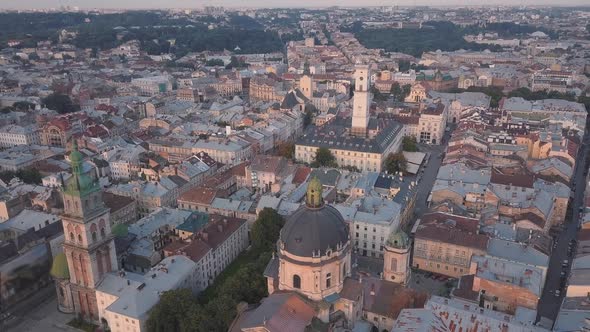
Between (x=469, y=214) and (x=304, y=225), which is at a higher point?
(x=304, y=225)

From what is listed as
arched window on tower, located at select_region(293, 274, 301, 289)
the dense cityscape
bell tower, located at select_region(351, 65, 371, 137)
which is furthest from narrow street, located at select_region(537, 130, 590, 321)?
bell tower, located at select_region(351, 65, 371, 137)

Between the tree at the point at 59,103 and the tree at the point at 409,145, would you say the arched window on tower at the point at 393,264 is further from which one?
the tree at the point at 59,103

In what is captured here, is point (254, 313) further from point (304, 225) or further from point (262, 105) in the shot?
point (262, 105)

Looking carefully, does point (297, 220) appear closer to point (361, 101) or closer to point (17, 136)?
point (361, 101)

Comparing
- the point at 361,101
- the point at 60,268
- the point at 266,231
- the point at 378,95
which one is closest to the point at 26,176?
A: the point at 60,268

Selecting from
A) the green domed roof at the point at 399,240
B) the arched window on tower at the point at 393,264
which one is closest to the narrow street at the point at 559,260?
the arched window on tower at the point at 393,264

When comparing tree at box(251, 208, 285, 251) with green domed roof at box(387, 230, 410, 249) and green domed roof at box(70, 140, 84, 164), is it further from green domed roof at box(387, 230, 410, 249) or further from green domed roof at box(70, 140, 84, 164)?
green domed roof at box(70, 140, 84, 164)

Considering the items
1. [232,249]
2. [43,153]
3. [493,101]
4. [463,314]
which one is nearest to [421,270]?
[463,314]
